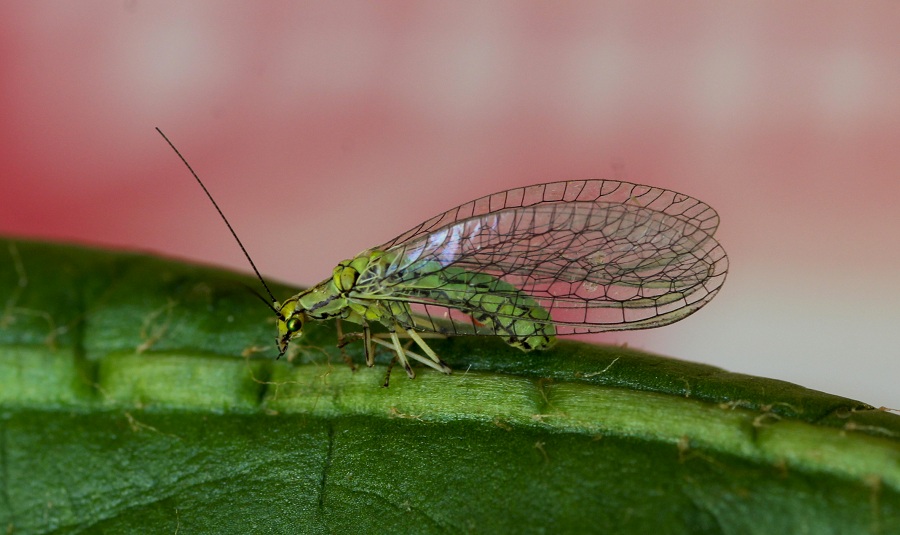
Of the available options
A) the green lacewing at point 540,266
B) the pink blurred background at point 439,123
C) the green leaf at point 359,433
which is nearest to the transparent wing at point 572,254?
the green lacewing at point 540,266

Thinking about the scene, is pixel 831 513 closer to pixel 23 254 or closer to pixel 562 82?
pixel 23 254

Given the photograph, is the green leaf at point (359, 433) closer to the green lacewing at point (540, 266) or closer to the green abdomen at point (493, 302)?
the green abdomen at point (493, 302)

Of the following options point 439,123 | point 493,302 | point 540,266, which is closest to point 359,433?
point 493,302

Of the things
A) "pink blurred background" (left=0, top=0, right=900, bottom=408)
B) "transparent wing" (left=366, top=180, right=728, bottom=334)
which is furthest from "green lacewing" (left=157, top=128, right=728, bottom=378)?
"pink blurred background" (left=0, top=0, right=900, bottom=408)

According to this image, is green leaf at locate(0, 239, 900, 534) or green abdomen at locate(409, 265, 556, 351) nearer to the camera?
green leaf at locate(0, 239, 900, 534)

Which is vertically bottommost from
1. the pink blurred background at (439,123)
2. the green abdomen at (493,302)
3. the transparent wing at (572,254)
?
the green abdomen at (493,302)

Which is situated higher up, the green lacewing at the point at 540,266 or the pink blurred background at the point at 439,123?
the pink blurred background at the point at 439,123

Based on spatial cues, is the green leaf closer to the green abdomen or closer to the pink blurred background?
the green abdomen
